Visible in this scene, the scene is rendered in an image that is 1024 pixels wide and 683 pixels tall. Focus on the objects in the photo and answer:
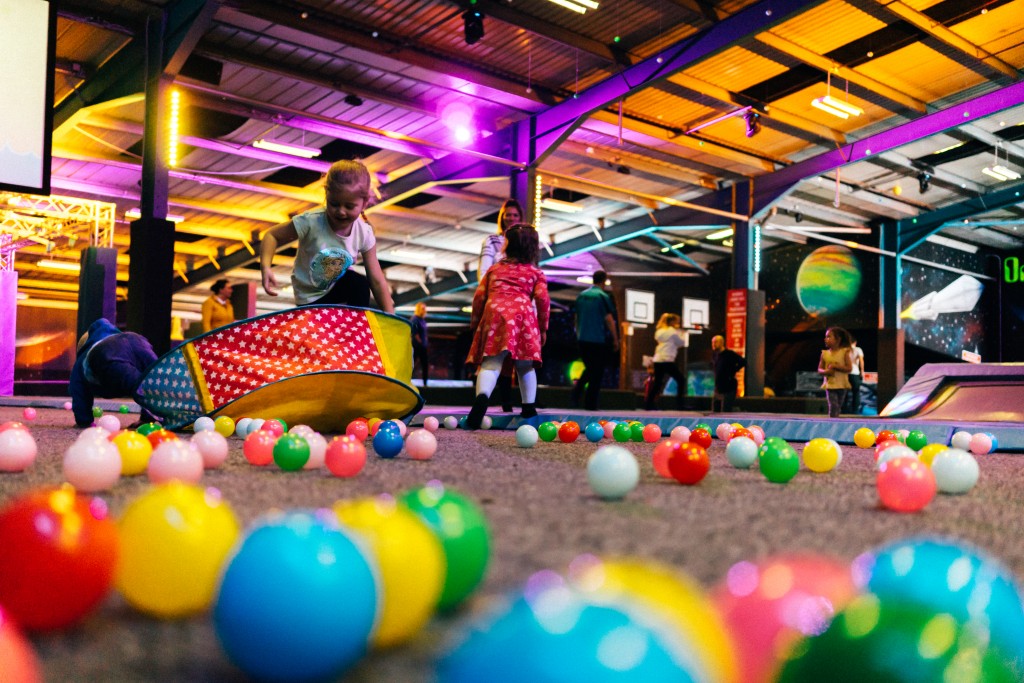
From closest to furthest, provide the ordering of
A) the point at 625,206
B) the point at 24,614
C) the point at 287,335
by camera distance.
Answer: the point at 24,614
the point at 287,335
the point at 625,206

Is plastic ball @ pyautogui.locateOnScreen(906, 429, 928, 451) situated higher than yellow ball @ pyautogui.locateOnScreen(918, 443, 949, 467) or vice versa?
yellow ball @ pyautogui.locateOnScreen(918, 443, 949, 467)

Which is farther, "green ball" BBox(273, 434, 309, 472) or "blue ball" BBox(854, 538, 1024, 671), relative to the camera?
"green ball" BBox(273, 434, 309, 472)

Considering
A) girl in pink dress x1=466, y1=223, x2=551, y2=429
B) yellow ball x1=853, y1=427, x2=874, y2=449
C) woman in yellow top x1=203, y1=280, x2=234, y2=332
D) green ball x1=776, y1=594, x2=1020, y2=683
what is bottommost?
yellow ball x1=853, y1=427, x2=874, y2=449

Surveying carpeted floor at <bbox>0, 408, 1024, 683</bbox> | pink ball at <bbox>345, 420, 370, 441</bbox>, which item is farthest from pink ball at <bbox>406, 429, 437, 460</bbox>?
pink ball at <bbox>345, 420, 370, 441</bbox>

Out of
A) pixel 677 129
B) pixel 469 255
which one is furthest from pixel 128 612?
pixel 469 255

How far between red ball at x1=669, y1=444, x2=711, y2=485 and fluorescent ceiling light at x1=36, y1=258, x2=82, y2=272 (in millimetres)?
19742

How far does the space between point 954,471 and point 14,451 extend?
7.48 feet

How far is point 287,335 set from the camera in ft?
11.6

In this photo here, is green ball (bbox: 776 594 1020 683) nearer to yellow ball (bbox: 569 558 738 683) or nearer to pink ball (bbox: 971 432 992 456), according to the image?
yellow ball (bbox: 569 558 738 683)

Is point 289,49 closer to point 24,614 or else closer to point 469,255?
point 24,614

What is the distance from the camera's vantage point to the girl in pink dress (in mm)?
4094

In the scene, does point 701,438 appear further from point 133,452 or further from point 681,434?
point 133,452

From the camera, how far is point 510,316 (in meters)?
4.10

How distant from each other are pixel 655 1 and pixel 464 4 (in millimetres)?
1861
